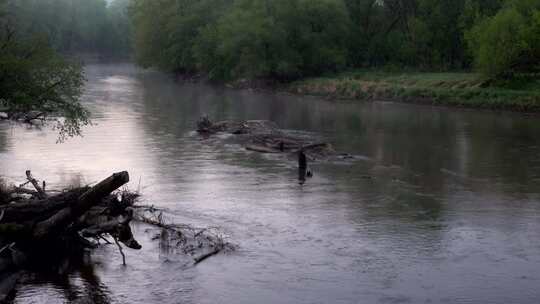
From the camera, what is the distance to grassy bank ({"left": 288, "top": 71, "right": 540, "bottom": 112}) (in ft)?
211

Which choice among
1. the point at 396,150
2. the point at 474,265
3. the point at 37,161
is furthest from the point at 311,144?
the point at 474,265

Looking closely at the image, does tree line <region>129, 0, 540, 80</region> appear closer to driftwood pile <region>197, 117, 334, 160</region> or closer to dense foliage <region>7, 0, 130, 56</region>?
driftwood pile <region>197, 117, 334, 160</region>

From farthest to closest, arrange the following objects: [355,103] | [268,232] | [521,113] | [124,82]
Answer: [124,82]
[355,103]
[521,113]
[268,232]

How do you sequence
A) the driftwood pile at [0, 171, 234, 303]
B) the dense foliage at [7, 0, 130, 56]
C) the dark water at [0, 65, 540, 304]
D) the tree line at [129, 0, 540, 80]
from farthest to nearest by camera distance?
the dense foliage at [7, 0, 130, 56]
the tree line at [129, 0, 540, 80]
the dark water at [0, 65, 540, 304]
the driftwood pile at [0, 171, 234, 303]

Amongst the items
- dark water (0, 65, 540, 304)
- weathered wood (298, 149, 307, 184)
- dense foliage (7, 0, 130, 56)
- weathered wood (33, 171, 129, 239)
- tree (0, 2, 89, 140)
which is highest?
dense foliage (7, 0, 130, 56)

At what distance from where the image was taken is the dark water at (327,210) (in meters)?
19.9

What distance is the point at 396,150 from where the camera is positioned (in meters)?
43.6

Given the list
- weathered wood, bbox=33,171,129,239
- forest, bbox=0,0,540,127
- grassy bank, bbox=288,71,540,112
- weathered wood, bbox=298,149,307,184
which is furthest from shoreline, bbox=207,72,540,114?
weathered wood, bbox=33,171,129,239

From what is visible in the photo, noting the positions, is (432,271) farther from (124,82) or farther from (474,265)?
(124,82)

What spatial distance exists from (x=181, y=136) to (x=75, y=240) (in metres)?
27.2

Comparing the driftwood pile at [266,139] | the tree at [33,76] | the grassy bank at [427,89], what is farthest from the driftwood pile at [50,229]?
the grassy bank at [427,89]

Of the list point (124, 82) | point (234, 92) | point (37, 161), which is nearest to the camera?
point (37, 161)

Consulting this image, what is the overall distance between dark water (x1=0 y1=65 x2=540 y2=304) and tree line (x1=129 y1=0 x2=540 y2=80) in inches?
1126

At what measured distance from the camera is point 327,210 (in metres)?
28.4
